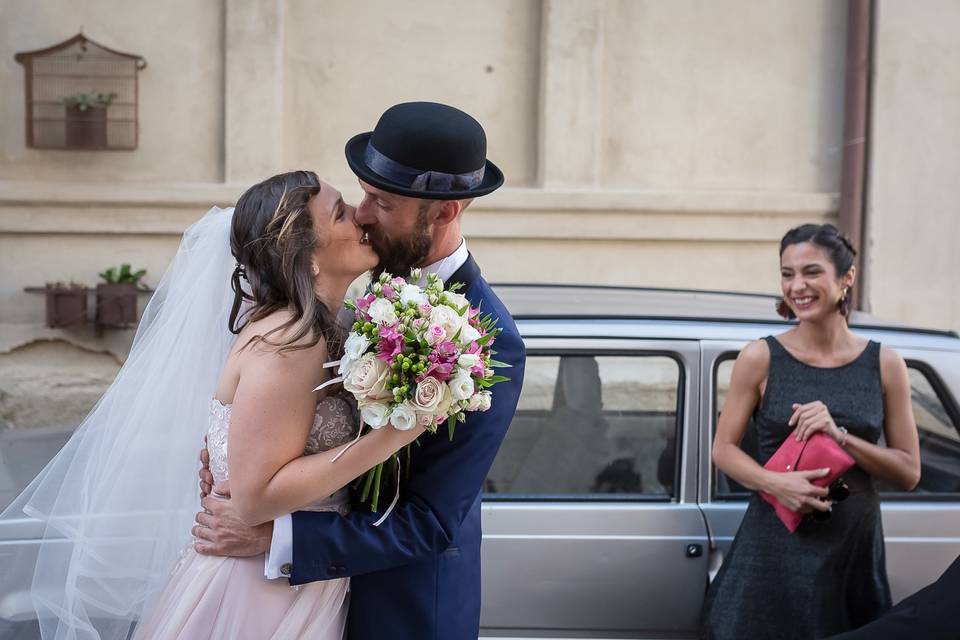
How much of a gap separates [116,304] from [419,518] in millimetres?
5960

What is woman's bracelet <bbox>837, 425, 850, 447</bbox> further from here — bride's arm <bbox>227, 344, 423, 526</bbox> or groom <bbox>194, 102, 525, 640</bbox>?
bride's arm <bbox>227, 344, 423, 526</bbox>

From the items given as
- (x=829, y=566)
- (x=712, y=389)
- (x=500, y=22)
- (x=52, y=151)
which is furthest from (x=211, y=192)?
(x=829, y=566)

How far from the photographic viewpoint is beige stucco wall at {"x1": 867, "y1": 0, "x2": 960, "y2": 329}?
329 inches

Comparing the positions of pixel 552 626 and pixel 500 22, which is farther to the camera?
pixel 500 22

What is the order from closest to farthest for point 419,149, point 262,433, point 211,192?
point 262,433
point 419,149
point 211,192

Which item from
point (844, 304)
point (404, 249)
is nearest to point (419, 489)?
point (404, 249)

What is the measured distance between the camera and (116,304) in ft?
25.2

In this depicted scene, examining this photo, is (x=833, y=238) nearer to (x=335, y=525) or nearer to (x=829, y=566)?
(x=829, y=566)

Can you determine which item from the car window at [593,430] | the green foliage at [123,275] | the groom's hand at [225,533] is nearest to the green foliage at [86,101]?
the green foliage at [123,275]

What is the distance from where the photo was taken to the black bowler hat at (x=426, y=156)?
7.88 feet

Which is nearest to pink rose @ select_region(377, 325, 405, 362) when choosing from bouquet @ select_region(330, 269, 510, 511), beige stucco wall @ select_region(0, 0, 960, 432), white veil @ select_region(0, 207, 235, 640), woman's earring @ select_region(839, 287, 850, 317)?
bouquet @ select_region(330, 269, 510, 511)

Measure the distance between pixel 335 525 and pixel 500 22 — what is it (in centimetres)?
653

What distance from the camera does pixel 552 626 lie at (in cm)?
347

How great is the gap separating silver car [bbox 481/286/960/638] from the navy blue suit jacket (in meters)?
0.93
